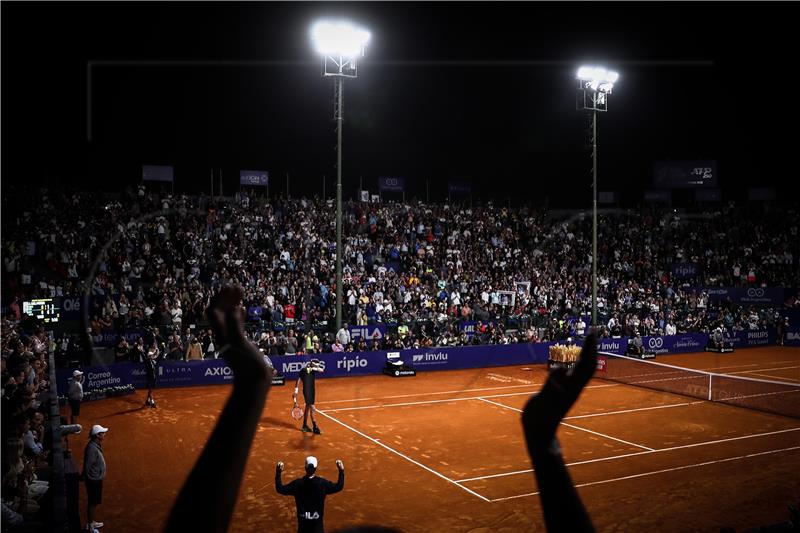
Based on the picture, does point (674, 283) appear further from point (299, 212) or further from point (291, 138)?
point (291, 138)

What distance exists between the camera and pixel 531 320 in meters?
33.2

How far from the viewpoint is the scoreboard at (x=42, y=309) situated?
22469 mm

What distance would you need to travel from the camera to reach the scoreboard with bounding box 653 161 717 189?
58.4 m

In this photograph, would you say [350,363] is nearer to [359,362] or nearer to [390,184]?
[359,362]

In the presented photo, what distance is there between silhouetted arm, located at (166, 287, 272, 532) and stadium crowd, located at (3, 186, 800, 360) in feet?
74.6

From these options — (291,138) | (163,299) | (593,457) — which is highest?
(291,138)

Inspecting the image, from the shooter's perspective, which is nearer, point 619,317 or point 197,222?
point 197,222

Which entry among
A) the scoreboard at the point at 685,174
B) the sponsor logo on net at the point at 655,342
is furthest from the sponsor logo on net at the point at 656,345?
the scoreboard at the point at 685,174

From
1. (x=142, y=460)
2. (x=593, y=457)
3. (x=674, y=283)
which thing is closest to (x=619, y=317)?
(x=674, y=283)

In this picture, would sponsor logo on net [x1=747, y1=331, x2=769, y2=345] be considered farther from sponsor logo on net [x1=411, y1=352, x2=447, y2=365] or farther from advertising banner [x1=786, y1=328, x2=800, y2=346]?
sponsor logo on net [x1=411, y1=352, x2=447, y2=365]

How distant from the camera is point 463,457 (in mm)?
15258

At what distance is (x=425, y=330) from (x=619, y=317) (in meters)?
12.1

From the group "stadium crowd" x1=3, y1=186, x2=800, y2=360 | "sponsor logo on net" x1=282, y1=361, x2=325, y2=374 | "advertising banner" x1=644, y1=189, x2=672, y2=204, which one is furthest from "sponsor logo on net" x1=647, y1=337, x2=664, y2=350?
"advertising banner" x1=644, y1=189, x2=672, y2=204

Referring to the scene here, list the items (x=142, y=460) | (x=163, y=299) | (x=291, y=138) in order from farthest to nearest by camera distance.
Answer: (x=291, y=138), (x=163, y=299), (x=142, y=460)
